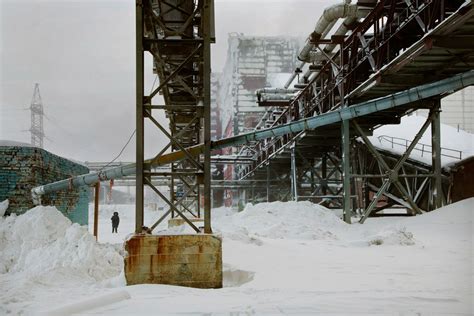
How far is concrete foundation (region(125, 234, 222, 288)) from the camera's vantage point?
17.7 ft

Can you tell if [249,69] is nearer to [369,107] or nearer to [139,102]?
[369,107]

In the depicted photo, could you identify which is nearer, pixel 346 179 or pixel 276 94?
pixel 346 179

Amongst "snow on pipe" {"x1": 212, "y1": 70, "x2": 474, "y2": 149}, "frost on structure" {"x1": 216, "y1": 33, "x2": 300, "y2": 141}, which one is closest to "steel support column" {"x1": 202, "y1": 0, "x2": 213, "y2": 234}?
"snow on pipe" {"x1": 212, "y1": 70, "x2": 474, "y2": 149}

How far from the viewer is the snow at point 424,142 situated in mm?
16406

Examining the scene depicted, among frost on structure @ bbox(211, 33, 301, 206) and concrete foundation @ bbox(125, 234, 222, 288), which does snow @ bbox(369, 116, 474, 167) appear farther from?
frost on structure @ bbox(211, 33, 301, 206)

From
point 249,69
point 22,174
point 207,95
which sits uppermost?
point 249,69

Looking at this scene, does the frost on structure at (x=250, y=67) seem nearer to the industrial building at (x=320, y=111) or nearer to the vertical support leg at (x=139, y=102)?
the industrial building at (x=320, y=111)

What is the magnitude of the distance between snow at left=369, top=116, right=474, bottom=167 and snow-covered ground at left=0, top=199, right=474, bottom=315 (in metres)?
5.87

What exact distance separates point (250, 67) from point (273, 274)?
1961 inches

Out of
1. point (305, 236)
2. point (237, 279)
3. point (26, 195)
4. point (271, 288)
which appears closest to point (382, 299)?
point (271, 288)

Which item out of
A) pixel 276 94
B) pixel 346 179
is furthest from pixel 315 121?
pixel 276 94

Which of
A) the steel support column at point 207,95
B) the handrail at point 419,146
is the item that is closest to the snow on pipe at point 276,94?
the handrail at point 419,146

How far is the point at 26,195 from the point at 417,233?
388 inches

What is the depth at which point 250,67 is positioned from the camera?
53.7 m
